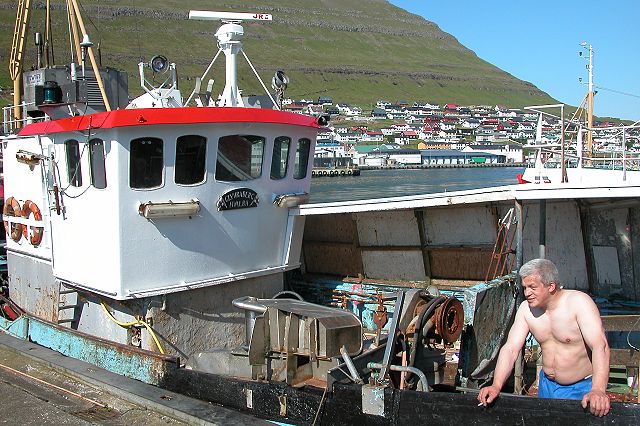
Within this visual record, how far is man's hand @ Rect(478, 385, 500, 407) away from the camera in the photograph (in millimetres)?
5586

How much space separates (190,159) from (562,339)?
5.34 m

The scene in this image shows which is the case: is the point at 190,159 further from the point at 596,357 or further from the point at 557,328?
the point at 596,357

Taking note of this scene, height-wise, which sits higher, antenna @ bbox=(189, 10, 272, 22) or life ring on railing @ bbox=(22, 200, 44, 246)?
antenna @ bbox=(189, 10, 272, 22)

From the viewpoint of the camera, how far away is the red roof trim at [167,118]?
8539mm

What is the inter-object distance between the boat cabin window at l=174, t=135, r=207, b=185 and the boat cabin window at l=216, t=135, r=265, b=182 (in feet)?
0.81

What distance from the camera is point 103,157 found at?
898 cm

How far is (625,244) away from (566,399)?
16.6ft

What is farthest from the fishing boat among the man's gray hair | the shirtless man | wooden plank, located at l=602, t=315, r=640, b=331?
the man's gray hair

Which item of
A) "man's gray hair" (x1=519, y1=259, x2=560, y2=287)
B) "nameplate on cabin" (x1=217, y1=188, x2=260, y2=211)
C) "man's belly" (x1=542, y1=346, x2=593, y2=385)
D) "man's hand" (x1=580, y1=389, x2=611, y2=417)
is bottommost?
"man's hand" (x1=580, y1=389, x2=611, y2=417)

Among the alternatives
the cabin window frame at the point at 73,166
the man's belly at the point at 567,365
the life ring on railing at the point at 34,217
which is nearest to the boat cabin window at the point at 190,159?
the cabin window frame at the point at 73,166

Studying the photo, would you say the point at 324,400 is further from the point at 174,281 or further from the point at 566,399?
the point at 174,281

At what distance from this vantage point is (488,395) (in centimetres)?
564

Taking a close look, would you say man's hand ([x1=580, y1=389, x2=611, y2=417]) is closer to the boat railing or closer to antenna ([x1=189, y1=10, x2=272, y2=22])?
antenna ([x1=189, y1=10, x2=272, y2=22])

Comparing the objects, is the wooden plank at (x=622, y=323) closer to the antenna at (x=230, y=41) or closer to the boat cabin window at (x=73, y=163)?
the antenna at (x=230, y=41)
